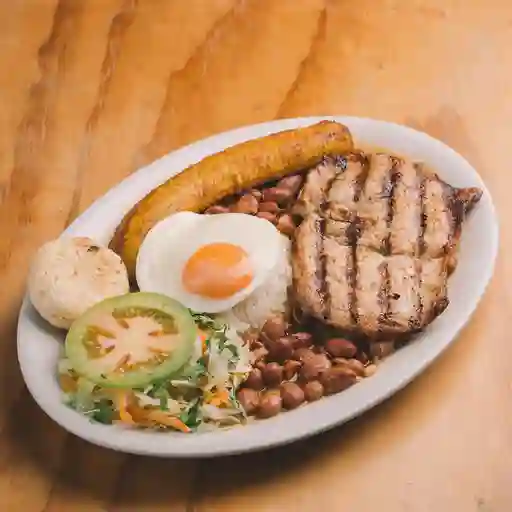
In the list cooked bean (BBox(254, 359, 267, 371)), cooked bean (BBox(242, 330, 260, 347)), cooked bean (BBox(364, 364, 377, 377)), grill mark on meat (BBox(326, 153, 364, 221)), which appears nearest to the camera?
cooked bean (BBox(364, 364, 377, 377))

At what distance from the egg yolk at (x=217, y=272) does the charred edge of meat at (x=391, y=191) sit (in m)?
0.35

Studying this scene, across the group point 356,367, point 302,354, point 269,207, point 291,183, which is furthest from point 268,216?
point 356,367

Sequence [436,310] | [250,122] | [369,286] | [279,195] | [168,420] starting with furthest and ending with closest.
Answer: [250,122], [279,195], [369,286], [436,310], [168,420]

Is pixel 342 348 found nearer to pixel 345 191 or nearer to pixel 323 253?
pixel 323 253

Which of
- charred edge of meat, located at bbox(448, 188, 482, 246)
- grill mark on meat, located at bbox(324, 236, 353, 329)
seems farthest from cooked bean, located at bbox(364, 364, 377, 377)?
charred edge of meat, located at bbox(448, 188, 482, 246)

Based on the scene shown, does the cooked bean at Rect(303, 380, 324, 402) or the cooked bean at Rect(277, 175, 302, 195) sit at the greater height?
the cooked bean at Rect(277, 175, 302, 195)

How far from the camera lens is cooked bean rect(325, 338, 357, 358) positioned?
203 centimetres

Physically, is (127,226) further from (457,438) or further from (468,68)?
(468,68)

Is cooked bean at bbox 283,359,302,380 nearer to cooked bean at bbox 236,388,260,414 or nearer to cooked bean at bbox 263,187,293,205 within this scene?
cooked bean at bbox 236,388,260,414

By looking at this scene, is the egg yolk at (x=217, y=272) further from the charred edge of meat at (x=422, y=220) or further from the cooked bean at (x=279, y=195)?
the charred edge of meat at (x=422, y=220)

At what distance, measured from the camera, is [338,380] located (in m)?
1.93

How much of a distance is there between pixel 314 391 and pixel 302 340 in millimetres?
183

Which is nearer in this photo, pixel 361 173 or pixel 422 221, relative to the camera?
pixel 422 221

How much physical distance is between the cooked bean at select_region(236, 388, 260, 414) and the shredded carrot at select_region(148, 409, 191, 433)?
14 cm
